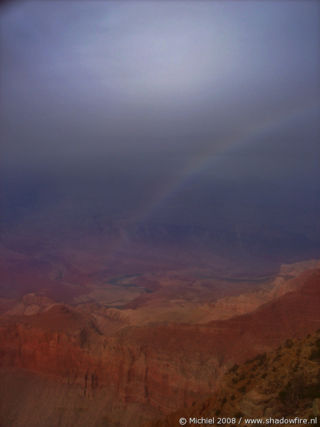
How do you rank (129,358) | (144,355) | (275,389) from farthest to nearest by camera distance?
(129,358)
(144,355)
(275,389)

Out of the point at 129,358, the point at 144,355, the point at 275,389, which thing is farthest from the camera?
the point at 129,358

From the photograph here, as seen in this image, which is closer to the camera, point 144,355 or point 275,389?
point 275,389

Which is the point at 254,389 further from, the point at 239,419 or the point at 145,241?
the point at 145,241

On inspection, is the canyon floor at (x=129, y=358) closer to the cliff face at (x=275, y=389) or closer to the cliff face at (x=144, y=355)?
the cliff face at (x=144, y=355)

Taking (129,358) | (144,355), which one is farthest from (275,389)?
(129,358)

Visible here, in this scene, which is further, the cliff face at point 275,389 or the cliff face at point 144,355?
the cliff face at point 144,355

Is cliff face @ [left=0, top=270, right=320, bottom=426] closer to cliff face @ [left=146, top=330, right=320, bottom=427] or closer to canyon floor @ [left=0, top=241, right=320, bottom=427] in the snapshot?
canyon floor @ [left=0, top=241, right=320, bottom=427]

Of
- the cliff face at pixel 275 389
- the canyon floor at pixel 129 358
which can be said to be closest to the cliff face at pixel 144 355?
the canyon floor at pixel 129 358

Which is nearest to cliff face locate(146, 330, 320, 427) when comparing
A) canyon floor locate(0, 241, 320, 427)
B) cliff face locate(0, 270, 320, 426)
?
canyon floor locate(0, 241, 320, 427)

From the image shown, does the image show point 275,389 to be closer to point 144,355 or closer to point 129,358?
point 144,355

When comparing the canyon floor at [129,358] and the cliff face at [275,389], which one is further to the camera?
the canyon floor at [129,358]
